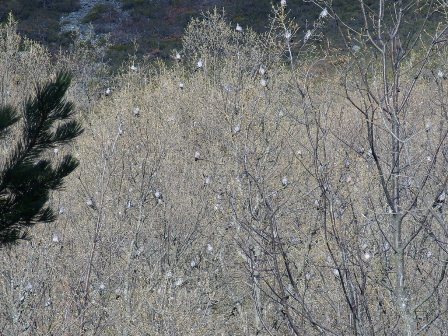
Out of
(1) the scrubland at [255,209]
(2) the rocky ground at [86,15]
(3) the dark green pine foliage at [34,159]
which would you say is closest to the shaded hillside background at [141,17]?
(2) the rocky ground at [86,15]

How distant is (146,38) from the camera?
128 ft

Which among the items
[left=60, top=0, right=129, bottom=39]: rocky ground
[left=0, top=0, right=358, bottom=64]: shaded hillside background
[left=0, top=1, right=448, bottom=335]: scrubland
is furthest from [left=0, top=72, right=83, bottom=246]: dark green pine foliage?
[left=60, top=0, right=129, bottom=39]: rocky ground

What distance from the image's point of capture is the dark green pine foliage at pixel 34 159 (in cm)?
514

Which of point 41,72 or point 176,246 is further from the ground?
point 41,72

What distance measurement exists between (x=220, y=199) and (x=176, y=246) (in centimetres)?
188

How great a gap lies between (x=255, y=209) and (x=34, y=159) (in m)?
2.80

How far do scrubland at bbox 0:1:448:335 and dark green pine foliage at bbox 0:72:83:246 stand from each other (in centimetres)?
145

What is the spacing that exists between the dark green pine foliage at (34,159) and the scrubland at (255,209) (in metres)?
1.45

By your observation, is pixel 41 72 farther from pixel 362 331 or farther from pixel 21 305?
pixel 362 331

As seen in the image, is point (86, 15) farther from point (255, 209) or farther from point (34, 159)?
point (34, 159)

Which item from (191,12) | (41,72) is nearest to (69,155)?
(41,72)

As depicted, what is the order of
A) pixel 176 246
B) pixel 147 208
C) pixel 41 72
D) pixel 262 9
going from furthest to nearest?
pixel 262 9
pixel 41 72
pixel 147 208
pixel 176 246

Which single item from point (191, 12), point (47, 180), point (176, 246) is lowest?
point (47, 180)

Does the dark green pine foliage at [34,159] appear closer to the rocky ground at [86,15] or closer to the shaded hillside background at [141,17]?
the shaded hillside background at [141,17]
